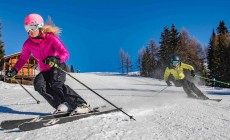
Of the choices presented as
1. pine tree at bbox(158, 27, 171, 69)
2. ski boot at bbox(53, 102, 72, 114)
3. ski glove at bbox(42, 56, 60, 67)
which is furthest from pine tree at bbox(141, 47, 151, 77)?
ski glove at bbox(42, 56, 60, 67)

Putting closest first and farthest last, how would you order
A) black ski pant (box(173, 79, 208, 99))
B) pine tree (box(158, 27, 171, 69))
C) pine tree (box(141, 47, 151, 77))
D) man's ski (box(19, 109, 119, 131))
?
man's ski (box(19, 109, 119, 131)) → black ski pant (box(173, 79, 208, 99)) → pine tree (box(158, 27, 171, 69)) → pine tree (box(141, 47, 151, 77))

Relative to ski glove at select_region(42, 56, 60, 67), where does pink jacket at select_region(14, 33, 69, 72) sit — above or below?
above

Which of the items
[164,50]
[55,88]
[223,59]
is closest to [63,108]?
[55,88]

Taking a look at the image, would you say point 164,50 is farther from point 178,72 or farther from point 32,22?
point 32,22

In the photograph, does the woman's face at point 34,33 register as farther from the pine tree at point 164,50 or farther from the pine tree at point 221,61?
the pine tree at point 164,50

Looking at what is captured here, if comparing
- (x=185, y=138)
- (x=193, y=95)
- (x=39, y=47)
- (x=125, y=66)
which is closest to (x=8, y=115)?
(x=39, y=47)

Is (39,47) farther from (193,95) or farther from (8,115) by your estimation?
(193,95)

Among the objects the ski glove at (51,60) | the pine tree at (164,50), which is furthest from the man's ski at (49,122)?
the pine tree at (164,50)

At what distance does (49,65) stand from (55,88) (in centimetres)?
51

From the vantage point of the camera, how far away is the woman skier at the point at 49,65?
5438 millimetres

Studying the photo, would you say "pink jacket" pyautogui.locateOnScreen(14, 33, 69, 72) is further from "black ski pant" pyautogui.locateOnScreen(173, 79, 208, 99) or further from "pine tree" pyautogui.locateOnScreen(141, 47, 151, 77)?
"pine tree" pyautogui.locateOnScreen(141, 47, 151, 77)

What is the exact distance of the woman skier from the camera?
214 inches

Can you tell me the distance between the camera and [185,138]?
3.63 m

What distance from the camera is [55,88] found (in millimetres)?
5621
